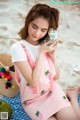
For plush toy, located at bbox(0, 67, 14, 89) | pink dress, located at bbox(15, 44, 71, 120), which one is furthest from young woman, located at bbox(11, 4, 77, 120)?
plush toy, located at bbox(0, 67, 14, 89)

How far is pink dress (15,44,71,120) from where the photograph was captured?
1.54 m

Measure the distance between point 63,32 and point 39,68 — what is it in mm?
1292

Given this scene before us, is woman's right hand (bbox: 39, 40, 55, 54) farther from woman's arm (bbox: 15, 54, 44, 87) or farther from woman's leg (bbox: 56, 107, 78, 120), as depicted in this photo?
woman's leg (bbox: 56, 107, 78, 120)

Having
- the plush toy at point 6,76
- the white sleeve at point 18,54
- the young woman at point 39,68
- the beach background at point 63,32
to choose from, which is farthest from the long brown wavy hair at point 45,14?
the beach background at point 63,32

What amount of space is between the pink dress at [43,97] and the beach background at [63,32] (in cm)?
46

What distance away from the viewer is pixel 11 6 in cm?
307

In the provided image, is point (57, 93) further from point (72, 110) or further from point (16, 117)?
point (16, 117)

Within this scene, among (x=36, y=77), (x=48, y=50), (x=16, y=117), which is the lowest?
(x=16, y=117)

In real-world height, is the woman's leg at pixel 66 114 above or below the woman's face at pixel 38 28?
below

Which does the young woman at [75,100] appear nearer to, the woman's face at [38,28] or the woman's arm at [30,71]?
the woman's arm at [30,71]

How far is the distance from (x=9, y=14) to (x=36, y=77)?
1.56 meters

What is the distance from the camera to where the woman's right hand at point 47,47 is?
150cm

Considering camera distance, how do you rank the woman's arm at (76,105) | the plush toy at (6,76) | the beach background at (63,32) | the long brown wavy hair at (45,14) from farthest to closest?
the beach background at (63,32), the plush toy at (6,76), the woman's arm at (76,105), the long brown wavy hair at (45,14)

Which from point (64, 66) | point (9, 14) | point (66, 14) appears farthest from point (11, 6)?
point (64, 66)
